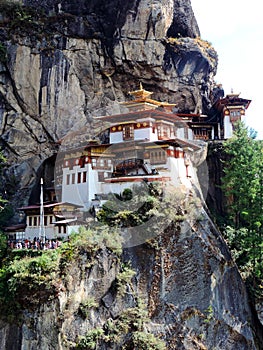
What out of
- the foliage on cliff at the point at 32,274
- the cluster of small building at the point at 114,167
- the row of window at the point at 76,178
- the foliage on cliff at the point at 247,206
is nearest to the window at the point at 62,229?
the cluster of small building at the point at 114,167

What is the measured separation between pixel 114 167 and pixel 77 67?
39.3 ft

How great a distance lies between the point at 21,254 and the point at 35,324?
13.6 feet

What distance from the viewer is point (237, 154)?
1411 inches

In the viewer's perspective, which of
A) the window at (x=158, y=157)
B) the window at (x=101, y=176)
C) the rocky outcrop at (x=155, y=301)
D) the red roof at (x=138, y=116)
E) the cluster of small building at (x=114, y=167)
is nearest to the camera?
the rocky outcrop at (x=155, y=301)

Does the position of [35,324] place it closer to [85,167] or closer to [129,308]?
[129,308]

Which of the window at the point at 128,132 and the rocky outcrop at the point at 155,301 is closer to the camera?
the rocky outcrop at the point at 155,301

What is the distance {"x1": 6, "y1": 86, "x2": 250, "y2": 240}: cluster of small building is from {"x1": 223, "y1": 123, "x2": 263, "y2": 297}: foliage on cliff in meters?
3.44

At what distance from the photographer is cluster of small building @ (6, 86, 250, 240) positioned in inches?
1254

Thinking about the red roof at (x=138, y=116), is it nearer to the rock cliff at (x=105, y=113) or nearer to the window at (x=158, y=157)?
→ the window at (x=158, y=157)

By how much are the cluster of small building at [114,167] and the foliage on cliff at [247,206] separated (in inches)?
135

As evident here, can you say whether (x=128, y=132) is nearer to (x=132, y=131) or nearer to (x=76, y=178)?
(x=132, y=131)

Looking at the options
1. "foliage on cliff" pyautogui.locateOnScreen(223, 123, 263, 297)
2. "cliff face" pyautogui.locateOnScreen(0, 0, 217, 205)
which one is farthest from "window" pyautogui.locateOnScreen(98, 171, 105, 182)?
"foliage on cliff" pyautogui.locateOnScreen(223, 123, 263, 297)

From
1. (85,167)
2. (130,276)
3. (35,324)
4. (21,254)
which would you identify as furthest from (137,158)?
(35,324)

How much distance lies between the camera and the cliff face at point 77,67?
4100 cm
